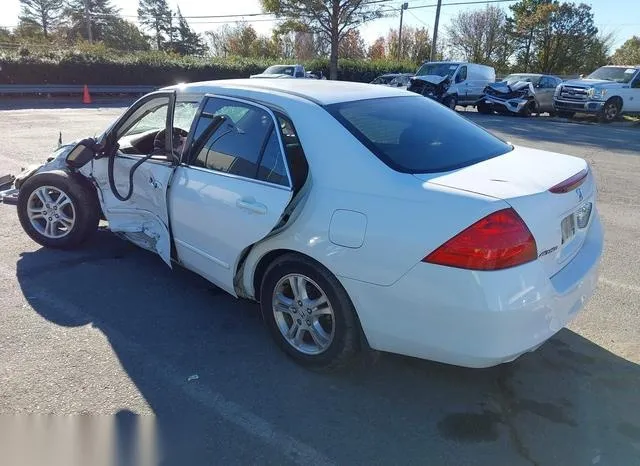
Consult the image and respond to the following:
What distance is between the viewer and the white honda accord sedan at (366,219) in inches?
96.1

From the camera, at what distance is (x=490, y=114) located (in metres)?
21.8

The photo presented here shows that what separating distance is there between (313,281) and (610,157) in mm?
10192

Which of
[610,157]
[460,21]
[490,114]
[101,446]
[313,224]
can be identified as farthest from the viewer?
[460,21]

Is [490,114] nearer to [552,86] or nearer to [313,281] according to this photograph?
[552,86]

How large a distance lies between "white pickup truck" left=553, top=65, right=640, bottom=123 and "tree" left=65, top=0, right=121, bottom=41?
61376 millimetres

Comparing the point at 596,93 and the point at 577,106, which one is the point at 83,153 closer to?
the point at 596,93

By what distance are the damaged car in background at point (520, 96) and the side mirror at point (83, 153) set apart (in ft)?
62.5

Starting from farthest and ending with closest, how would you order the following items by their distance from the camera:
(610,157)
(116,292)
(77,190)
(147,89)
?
1. (147,89)
2. (610,157)
3. (77,190)
4. (116,292)

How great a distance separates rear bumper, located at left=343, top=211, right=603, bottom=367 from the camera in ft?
7.86

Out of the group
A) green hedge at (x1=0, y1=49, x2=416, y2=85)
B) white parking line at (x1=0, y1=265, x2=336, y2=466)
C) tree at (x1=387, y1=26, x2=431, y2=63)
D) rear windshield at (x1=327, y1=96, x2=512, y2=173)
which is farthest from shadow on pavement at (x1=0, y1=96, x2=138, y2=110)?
tree at (x1=387, y1=26, x2=431, y2=63)

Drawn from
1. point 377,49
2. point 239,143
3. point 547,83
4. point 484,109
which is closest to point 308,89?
point 239,143

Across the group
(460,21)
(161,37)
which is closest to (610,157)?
(460,21)

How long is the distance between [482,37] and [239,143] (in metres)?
54.4

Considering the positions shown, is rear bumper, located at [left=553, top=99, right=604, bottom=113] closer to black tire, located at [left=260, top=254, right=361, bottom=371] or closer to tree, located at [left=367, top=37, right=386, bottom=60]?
black tire, located at [left=260, top=254, right=361, bottom=371]
